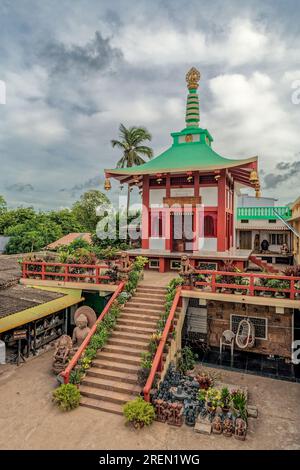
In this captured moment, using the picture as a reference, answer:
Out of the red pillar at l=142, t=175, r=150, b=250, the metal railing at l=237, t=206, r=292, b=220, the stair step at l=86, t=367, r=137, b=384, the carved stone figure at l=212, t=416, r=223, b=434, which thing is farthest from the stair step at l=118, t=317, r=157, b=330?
the metal railing at l=237, t=206, r=292, b=220

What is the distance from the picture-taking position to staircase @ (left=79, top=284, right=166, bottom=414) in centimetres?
986

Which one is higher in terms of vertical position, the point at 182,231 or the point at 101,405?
A: the point at 182,231

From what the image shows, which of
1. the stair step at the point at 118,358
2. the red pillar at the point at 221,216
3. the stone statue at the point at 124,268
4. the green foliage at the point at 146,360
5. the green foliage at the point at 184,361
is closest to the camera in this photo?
the green foliage at the point at 146,360

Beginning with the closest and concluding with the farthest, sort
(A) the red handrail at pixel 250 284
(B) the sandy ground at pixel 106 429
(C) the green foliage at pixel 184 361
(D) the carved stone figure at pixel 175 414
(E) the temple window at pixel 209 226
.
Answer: (B) the sandy ground at pixel 106 429 → (D) the carved stone figure at pixel 175 414 → (C) the green foliage at pixel 184 361 → (A) the red handrail at pixel 250 284 → (E) the temple window at pixel 209 226

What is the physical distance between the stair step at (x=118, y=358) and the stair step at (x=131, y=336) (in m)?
0.71

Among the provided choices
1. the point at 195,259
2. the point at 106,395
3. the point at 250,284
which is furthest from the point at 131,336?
the point at 195,259

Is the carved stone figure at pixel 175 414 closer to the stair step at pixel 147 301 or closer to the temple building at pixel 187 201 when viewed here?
the stair step at pixel 147 301

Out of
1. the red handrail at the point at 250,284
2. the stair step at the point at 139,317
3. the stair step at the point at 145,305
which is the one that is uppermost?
the red handrail at the point at 250,284

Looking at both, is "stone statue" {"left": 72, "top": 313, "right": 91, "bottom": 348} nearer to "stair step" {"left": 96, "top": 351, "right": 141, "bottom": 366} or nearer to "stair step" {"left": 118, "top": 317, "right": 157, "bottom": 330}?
"stair step" {"left": 118, "top": 317, "right": 157, "bottom": 330}

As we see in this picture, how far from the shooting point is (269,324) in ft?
46.6

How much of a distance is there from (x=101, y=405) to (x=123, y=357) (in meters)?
1.82

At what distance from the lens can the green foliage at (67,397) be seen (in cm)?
947

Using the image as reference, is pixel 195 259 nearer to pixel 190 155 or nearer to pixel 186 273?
pixel 186 273

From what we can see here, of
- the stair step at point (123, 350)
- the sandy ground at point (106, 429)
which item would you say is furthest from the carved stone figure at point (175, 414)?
the stair step at point (123, 350)
